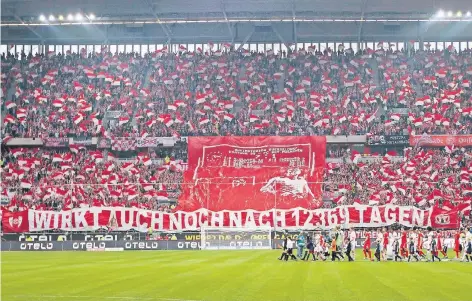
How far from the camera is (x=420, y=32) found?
250 feet

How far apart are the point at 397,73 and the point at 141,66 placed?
85.0 ft

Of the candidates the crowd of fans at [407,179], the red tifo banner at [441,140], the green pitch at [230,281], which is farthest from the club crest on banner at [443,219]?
the green pitch at [230,281]

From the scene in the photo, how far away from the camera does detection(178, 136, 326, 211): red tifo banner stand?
189ft

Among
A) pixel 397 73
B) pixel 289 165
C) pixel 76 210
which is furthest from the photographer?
pixel 397 73

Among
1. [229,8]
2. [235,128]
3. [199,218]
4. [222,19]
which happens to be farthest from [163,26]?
[199,218]

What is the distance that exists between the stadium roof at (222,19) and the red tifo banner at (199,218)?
71.4ft

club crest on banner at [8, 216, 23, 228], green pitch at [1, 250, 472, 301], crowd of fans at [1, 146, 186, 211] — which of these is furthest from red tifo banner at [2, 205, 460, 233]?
green pitch at [1, 250, 472, 301]

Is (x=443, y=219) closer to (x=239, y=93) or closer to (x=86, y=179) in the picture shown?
(x=239, y=93)

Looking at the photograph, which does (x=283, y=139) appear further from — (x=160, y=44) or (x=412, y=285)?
(x=412, y=285)

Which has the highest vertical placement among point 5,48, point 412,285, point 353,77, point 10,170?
point 5,48

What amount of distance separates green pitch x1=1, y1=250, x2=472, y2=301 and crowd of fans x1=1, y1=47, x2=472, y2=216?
966 inches

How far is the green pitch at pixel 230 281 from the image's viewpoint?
833 inches

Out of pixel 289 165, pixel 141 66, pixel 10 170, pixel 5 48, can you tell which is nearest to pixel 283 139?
pixel 289 165

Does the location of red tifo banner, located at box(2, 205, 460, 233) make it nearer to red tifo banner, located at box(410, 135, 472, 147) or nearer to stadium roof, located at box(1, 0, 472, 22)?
red tifo banner, located at box(410, 135, 472, 147)
